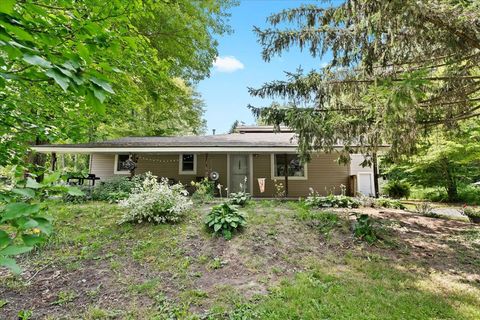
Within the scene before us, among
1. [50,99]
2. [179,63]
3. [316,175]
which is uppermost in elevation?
[179,63]

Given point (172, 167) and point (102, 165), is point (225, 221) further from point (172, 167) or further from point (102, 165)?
point (102, 165)

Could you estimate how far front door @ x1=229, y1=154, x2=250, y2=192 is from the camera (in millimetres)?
13098

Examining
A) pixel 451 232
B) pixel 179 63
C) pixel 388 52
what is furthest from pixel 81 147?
pixel 451 232

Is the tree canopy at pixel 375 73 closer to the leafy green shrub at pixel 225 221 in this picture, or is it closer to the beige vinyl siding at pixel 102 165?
the leafy green shrub at pixel 225 221

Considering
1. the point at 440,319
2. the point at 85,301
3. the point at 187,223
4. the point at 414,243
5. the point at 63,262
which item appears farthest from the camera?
the point at 187,223

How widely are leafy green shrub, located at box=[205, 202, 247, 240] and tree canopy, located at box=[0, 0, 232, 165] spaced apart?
9.96 ft

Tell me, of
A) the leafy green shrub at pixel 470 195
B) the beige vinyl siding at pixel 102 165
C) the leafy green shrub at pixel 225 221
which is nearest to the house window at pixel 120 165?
the beige vinyl siding at pixel 102 165

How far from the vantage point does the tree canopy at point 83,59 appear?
125 centimetres

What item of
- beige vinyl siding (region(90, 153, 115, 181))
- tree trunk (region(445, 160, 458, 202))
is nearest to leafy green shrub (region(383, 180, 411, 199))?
tree trunk (region(445, 160, 458, 202))

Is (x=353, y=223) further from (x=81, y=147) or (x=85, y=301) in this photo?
(x=81, y=147)

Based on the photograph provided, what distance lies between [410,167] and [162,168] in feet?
42.2

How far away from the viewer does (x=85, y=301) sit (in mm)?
4074

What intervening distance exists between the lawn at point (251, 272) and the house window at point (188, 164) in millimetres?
5847

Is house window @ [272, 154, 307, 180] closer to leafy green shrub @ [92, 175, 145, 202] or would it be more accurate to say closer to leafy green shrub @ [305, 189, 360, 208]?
leafy green shrub @ [305, 189, 360, 208]
